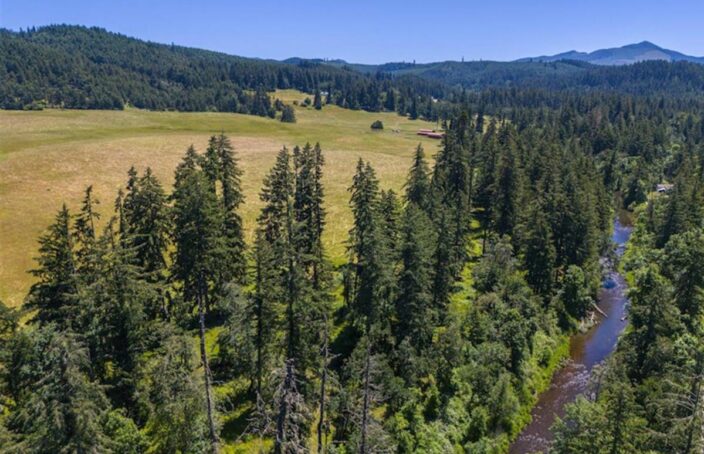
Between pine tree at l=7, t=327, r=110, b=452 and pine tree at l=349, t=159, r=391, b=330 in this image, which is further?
pine tree at l=349, t=159, r=391, b=330

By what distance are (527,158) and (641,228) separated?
21185mm

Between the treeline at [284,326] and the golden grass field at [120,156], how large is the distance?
14.3 metres

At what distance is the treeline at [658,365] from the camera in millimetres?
23938

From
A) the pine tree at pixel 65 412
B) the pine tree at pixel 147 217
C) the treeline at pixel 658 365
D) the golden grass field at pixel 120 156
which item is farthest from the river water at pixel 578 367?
the pine tree at pixel 147 217

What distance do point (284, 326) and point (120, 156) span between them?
81.1 meters

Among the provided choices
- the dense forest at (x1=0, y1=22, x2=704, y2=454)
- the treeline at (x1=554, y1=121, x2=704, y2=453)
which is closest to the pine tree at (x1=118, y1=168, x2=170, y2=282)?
the dense forest at (x1=0, y1=22, x2=704, y2=454)

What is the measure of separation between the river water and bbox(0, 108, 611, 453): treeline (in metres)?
1.31

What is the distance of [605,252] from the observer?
219ft

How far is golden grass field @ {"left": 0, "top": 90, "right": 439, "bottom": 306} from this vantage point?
60.8 meters

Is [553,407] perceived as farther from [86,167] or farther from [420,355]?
[86,167]

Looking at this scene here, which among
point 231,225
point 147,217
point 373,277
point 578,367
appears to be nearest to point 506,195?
point 578,367

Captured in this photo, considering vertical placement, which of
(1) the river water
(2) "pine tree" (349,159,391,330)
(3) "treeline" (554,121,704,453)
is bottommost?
(1) the river water

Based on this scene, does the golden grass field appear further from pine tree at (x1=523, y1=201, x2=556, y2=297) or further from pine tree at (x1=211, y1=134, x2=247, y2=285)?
pine tree at (x1=523, y1=201, x2=556, y2=297)

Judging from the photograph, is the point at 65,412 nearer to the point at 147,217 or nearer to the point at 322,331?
the point at 322,331
